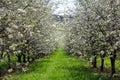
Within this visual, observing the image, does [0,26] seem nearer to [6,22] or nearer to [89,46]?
[6,22]

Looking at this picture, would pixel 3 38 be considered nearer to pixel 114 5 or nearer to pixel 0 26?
pixel 0 26

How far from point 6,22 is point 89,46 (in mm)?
12760

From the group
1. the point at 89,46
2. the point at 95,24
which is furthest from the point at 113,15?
the point at 89,46

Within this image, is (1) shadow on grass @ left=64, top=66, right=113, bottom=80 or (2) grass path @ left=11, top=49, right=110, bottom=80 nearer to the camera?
(1) shadow on grass @ left=64, top=66, right=113, bottom=80

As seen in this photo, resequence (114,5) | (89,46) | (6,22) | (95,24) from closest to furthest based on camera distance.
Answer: (6,22)
(114,5)
(95,24)
(89,46)

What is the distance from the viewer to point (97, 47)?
22312 millimetres

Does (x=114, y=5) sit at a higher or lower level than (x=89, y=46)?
higher

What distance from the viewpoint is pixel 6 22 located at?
40.2ft

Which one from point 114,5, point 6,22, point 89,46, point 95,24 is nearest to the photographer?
point 6,22

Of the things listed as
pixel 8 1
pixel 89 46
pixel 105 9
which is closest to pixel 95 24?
pixel 105 9

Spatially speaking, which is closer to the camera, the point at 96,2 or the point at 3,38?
the point at 3,38

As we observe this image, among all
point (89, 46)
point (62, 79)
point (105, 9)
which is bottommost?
point (62, 79)

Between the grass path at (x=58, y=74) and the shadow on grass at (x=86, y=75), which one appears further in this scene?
the grass path at (x=58, y=74)

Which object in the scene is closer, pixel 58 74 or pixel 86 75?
pixel 86 75
